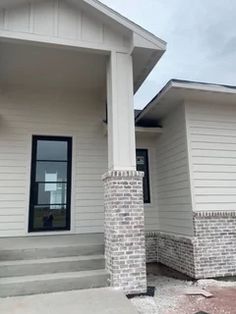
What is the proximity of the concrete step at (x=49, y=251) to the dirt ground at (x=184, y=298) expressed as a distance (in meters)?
1.19

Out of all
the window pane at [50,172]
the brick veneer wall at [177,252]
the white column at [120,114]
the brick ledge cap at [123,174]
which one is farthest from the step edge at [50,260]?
the window pane at [50,172]

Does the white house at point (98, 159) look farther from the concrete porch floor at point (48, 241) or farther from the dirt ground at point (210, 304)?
the dirt ground at point (210, 304)

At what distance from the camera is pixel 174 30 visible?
563 inches

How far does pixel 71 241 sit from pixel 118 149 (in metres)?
2.11

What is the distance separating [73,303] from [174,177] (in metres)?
3.57

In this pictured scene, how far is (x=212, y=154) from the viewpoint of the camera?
5898 mm

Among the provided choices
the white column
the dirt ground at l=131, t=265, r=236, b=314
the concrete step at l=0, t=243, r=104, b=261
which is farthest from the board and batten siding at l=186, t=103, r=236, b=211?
the concrete step at l=0, t=243, r=104, b=261

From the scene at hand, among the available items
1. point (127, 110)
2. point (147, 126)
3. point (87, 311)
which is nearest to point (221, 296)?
point (87, 311)

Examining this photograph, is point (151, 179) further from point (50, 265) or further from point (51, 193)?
point (50, 265)

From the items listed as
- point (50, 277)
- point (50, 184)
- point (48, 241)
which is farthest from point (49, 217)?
point (50, 277)

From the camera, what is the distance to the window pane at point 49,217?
243 inches

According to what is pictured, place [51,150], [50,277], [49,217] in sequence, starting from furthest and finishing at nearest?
[51,150], [49,217], [50,277]

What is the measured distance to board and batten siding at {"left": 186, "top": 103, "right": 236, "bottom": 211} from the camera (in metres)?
5.66

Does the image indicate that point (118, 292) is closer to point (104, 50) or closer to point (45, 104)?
point (104, 50)
